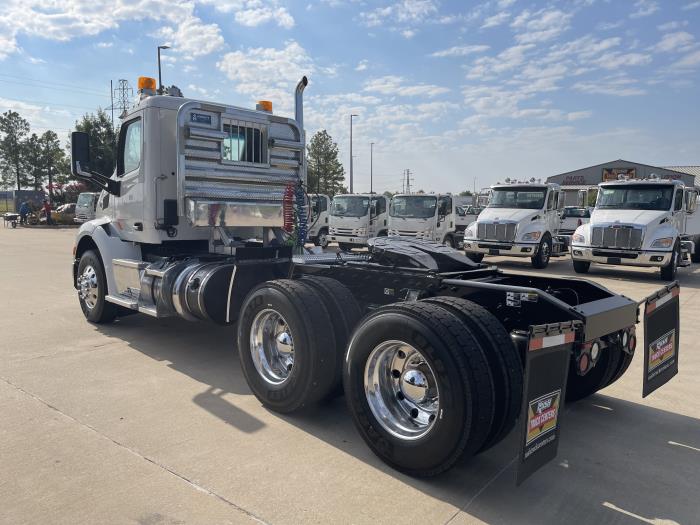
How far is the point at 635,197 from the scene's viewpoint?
46.0ft

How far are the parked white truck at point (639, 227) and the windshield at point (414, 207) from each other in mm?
5517

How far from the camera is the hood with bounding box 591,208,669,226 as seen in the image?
13.2 meters

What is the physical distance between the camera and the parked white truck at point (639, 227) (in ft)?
42.3

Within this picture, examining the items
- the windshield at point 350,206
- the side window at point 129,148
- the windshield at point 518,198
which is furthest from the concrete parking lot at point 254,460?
the windshield at point 350,206

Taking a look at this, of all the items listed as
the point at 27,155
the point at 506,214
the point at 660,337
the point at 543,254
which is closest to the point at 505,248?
the point at 506,214

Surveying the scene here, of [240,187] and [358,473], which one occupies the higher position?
[240,187]

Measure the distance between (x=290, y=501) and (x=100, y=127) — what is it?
47.7 metres

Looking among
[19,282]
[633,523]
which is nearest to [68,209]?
[19,282]

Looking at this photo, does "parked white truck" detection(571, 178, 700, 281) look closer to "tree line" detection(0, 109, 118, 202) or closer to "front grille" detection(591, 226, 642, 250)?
"front grille" detection(591, 226, 642, 250)

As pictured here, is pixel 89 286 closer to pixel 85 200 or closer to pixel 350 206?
pixel 350 206

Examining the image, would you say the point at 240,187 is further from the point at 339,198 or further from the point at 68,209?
the point at 68,209

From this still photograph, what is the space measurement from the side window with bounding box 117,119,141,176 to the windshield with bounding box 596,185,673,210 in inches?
472

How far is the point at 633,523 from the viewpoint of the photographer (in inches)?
116


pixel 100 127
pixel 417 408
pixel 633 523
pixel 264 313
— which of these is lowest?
pixel 633 523
